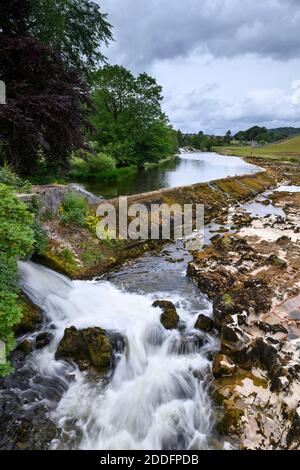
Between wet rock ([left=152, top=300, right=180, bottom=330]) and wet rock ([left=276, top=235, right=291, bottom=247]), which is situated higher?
wet rock ([left=276, top=235, right=291, bottom=247])

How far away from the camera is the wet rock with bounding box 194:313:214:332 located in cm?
738

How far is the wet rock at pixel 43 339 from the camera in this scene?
6.69 meters

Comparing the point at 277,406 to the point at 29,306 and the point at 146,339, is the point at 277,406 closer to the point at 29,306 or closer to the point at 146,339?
the point at 146,339

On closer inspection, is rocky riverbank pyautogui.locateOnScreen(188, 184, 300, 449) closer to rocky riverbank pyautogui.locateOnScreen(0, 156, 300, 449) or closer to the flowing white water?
rocky riverbank pyautogui.locateOnScreen(0, 156, 300, 449)

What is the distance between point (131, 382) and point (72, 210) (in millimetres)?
7097

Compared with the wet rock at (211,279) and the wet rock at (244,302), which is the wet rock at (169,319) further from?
the wet rock at (211,279)

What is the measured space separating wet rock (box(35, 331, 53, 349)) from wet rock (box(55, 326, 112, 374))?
17.5 inches

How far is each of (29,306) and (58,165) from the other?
7729 mm

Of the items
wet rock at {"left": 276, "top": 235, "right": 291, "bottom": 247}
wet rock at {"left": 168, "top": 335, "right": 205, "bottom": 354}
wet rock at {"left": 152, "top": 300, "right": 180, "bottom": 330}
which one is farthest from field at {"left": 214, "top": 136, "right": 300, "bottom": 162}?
wet rock at {"left": 168, "top": 335, "right": 205, "bottom": 354}

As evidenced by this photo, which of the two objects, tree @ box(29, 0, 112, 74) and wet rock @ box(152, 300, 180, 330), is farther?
tree @ box(29, 0, 112, 74)

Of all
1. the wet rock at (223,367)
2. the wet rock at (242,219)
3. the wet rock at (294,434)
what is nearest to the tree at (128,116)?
the wet rock at (242,219)

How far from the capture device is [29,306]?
7.44 m

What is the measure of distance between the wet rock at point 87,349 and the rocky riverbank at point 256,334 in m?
A: 2.30
